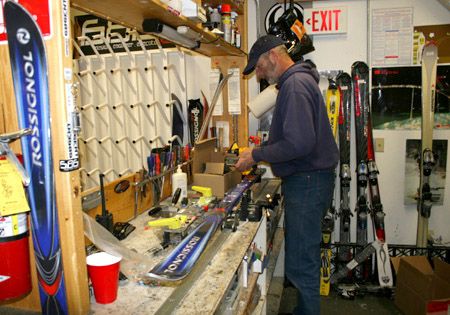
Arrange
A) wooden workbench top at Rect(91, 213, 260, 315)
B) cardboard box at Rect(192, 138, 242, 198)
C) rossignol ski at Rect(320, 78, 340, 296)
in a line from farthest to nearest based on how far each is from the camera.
A: rossignol ski at Rect(320, 78, 340, 296) < cardboard box at Rect(192, 138, 242, 198) < wooden workbench top at Rect(91, 213, 260, 315)

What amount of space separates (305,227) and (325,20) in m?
2.00

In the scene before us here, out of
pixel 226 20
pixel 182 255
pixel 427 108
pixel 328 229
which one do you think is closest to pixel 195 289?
pixel 182 255

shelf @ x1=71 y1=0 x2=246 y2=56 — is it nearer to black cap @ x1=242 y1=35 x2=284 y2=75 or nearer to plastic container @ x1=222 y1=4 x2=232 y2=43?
black cap @ x1=242 y1=35 x2=284 y2=75

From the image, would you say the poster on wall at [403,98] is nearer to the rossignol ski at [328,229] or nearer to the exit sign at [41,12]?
the rossignol ski at [328,229]

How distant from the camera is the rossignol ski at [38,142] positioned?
891mm

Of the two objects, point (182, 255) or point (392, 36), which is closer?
point (182, 255)

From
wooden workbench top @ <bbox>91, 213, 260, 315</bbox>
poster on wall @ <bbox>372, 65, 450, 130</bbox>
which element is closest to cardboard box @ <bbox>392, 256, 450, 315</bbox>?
poster on wall @ <bbox>372, 65, 450, 130</bbox>

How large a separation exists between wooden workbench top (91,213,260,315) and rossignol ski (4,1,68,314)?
196mm

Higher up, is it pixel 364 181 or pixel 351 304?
pixel 364 181

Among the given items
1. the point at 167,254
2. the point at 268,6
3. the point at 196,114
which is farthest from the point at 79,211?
the point at 268,6

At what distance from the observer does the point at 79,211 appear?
0.98m

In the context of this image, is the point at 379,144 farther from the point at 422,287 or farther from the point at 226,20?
the point at 226,20

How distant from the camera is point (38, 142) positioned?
92cm

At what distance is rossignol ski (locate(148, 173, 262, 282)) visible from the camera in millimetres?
1240
